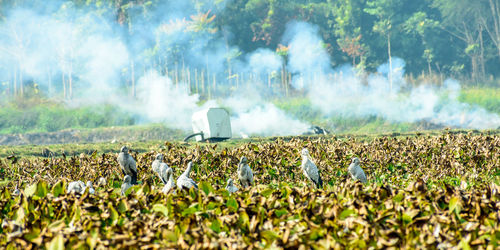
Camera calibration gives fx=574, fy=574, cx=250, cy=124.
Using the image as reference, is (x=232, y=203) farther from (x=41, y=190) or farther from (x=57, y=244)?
(x=41, y=190)

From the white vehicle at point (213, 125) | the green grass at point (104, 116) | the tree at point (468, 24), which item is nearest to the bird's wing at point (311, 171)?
the white vehicle at point (213, 125)

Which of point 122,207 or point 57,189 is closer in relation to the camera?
point 122,207

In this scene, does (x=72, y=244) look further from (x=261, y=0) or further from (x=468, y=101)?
(x=261, y=0)

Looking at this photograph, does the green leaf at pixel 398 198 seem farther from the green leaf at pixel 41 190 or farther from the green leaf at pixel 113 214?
the green leaf at pixel 41 190

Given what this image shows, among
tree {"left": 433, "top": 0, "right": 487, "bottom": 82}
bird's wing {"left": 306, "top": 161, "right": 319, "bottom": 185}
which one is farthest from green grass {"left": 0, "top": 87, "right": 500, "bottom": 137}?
bird's wing {"left": 306, "top": 161, "right": 319, "bottom": 185}

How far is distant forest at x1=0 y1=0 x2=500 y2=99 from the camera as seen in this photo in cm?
6184

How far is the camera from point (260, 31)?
216ft

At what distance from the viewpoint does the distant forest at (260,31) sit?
6184 cm

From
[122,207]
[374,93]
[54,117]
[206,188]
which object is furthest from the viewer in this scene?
[374,93]

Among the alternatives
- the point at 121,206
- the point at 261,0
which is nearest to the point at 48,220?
the point at 121,206

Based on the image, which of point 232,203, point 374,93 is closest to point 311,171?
point 232,203

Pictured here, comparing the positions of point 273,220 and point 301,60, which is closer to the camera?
point 273,220

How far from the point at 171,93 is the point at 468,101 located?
94.9ft

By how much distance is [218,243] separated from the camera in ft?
12.8
